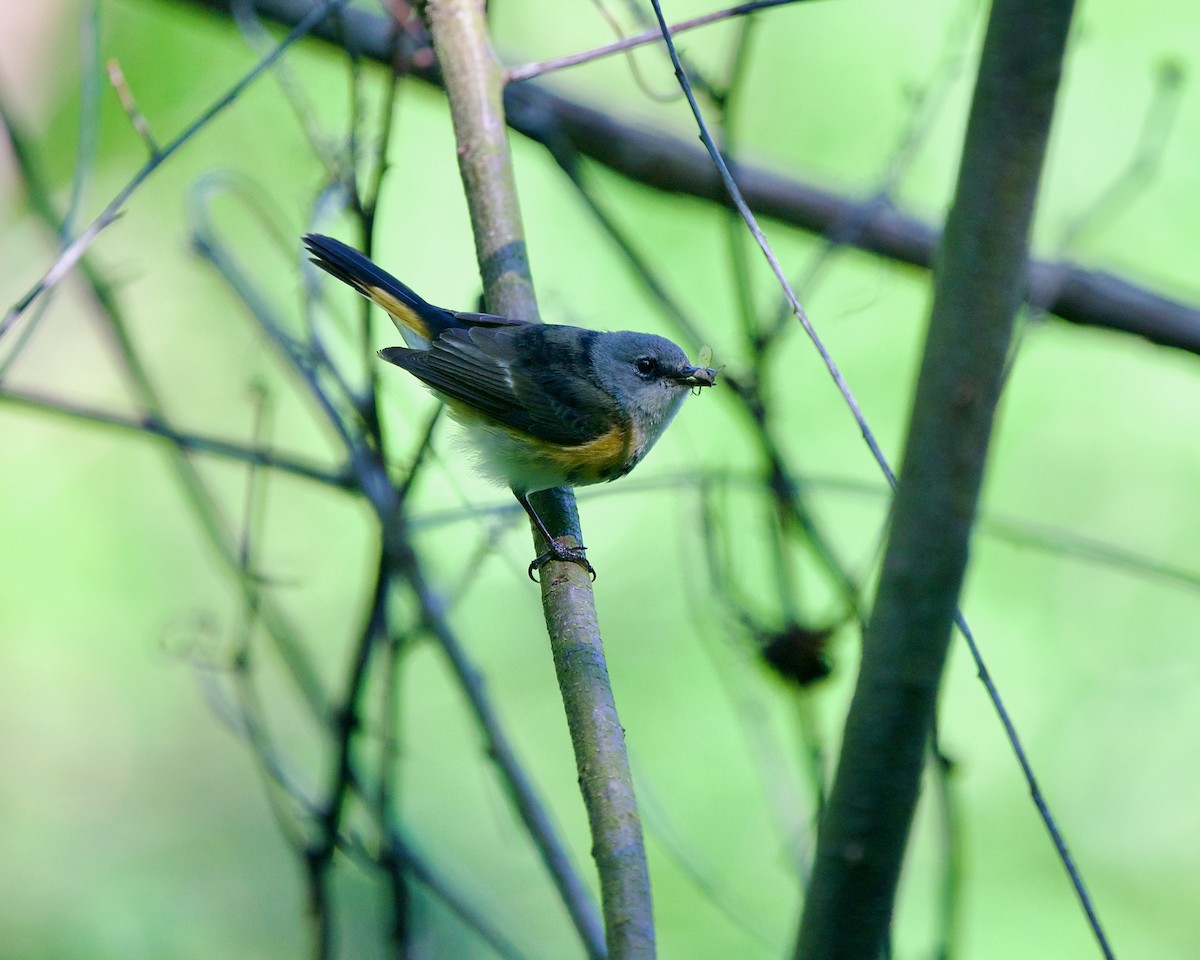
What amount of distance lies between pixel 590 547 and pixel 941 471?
3.86 metres

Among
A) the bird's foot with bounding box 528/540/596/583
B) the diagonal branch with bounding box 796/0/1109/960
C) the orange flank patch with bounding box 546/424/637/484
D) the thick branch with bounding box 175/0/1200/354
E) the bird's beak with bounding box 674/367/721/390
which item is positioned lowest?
the diagonal branch with bounding box 796/0/1109/960

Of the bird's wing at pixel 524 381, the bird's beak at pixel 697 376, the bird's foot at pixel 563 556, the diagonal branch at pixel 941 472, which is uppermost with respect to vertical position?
the bird's beak at pixel 697 376

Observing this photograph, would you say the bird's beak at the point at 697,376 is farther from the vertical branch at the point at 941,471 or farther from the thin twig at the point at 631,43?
the vertical branch at the point at 941,471

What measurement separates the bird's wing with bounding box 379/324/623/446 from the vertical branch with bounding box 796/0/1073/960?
1948 millimetres

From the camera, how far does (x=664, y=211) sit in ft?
18.7

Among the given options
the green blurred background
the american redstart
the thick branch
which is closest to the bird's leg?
the american redstart

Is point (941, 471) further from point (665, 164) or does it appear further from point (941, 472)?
point (665, 164)

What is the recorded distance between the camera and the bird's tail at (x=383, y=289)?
2939 mm

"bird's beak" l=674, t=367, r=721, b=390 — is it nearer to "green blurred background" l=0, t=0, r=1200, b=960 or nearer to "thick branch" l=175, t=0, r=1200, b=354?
"thick branch" l=175, t=0, r=1200, b=354

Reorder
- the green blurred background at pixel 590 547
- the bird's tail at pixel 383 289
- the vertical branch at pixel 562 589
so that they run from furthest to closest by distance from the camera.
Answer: the green blurred background at pixel 590 547 < the bird's tail at pixel 383 289 < the vertical branch at pixel 562 589

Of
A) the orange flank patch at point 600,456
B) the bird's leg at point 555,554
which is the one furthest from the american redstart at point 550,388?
the bird's leg at point 555,554

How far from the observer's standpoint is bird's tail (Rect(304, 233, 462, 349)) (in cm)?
294

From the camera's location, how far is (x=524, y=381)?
10.8 feet

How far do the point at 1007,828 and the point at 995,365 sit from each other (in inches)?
165
